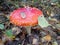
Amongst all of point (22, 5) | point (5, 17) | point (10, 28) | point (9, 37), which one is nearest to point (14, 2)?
point (22, 5)

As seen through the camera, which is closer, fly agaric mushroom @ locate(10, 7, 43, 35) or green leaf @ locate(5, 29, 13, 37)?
fly agaric mushroom @ locate(10, 7, 43, 35)

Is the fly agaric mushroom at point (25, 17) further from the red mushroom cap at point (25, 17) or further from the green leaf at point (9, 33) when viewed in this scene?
the green leaf at point (9, 33)

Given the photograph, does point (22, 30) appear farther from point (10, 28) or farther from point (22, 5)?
point (22, 5)

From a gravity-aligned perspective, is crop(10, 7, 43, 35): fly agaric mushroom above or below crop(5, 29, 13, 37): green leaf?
above

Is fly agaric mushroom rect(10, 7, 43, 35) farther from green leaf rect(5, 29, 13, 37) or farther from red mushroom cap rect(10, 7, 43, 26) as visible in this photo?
green leaf rect(5, 29, 13, 37)

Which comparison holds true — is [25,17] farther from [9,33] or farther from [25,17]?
[9,33]

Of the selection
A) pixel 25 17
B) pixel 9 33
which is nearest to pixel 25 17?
pixel 25 17

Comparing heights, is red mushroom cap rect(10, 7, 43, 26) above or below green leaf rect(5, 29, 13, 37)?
above

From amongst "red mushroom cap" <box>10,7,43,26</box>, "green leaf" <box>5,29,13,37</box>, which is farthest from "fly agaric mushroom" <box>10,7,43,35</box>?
"green leaf" <box>5,29,13,37</box>
